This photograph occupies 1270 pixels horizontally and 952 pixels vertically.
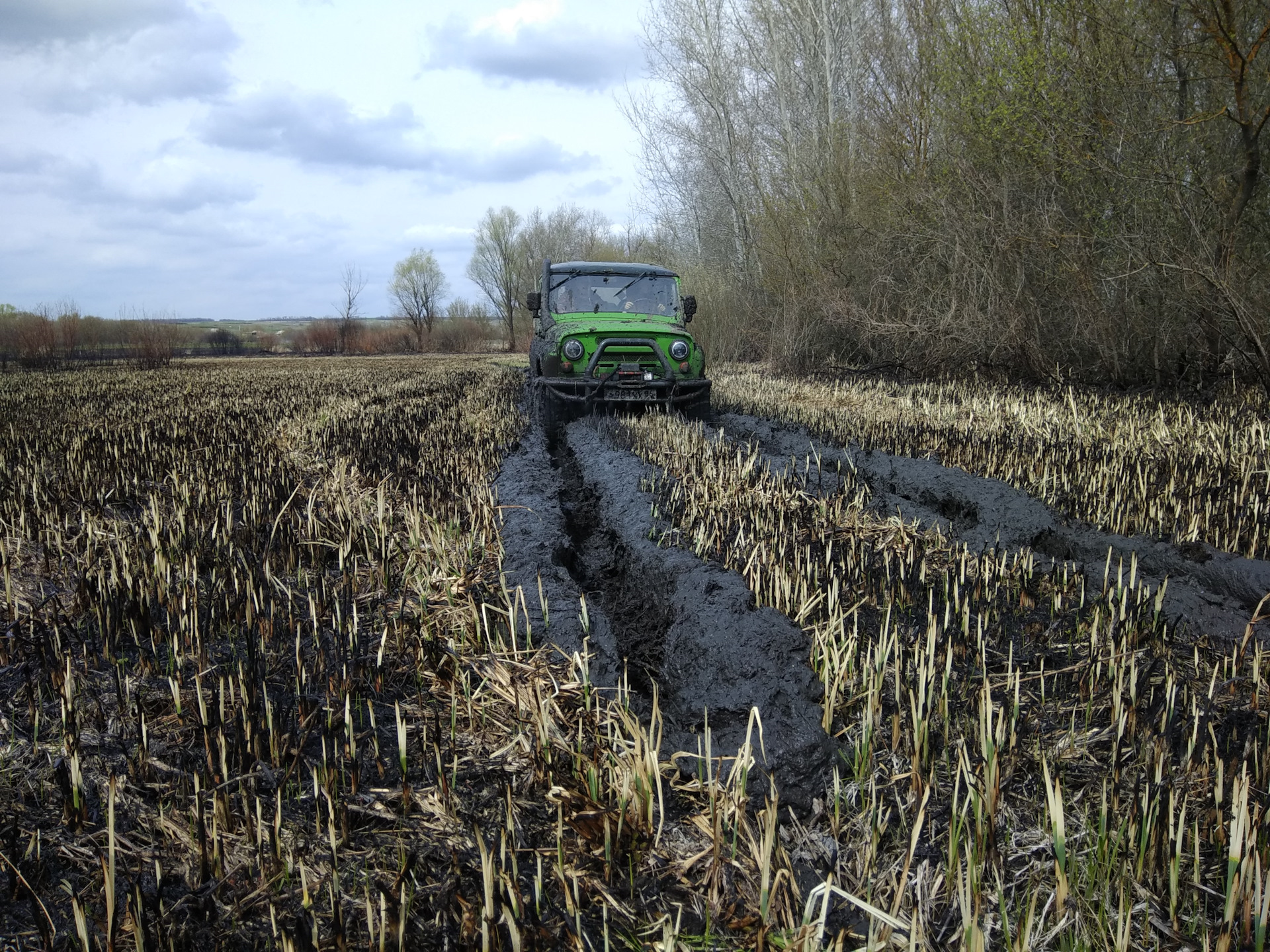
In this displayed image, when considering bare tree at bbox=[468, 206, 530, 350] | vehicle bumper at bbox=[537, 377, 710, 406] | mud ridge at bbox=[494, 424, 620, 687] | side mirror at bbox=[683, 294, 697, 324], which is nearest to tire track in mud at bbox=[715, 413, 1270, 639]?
mud ridge at bbox=[494, 424, 620, 687]

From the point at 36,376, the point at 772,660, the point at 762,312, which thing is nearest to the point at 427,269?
the point at 36,376

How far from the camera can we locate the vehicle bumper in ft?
31.8

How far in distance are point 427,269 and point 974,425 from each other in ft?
199

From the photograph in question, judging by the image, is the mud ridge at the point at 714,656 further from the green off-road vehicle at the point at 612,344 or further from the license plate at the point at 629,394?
the green off-road vehicle at the point at 612,344

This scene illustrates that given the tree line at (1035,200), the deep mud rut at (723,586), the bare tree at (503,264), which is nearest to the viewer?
the deep mud rut at (723,586)

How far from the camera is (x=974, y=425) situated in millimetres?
8469

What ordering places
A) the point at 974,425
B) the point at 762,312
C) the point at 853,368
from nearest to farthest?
the point at 974,425, the point at 853,368, the point at 762,312

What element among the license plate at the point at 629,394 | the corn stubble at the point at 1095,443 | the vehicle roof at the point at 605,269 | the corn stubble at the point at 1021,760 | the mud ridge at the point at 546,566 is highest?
the vehicle roof at the point at 605,269

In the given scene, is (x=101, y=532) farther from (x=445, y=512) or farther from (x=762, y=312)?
(x=762, y=312)

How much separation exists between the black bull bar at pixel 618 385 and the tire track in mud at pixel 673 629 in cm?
353

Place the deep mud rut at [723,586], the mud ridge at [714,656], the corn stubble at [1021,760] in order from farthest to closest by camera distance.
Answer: the deep mud rut at [723,586], the mud ridge at [714,656], the corn stubble at [1021,760]

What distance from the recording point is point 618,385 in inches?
385

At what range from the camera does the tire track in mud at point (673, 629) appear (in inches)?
106

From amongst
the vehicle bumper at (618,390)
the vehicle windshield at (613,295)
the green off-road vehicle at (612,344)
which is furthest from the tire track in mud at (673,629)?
the vehicle windshield at (613,295)
